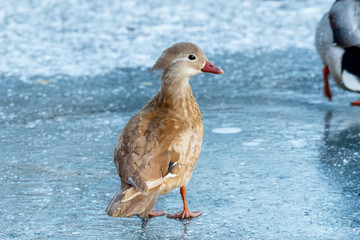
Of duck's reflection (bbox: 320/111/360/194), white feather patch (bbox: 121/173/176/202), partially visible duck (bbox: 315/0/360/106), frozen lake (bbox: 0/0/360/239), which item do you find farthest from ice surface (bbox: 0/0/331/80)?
white feather patch (bbox: 121/173/176/202)

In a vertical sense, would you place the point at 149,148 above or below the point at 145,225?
above

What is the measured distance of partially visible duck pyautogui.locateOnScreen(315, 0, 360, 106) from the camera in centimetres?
567

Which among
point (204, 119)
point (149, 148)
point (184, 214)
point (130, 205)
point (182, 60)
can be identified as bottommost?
point (204, 119)

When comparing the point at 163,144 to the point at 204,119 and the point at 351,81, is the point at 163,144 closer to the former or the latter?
the point at 204,119

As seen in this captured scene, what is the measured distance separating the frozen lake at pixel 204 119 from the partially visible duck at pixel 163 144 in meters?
0.23

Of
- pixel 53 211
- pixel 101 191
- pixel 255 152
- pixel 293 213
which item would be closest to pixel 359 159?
pixel 255 152

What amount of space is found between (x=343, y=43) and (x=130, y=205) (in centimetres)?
324

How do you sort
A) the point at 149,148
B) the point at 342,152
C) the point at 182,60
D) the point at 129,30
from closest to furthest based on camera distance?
the point at 149,148, the point at 182,60, the point at 342,152, the point at 129,30

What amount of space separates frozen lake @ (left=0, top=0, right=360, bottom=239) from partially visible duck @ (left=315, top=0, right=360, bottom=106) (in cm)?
24

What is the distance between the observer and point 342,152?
4.58 m

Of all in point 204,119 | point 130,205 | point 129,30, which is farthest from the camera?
point 129,30

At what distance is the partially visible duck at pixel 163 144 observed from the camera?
10.4ft

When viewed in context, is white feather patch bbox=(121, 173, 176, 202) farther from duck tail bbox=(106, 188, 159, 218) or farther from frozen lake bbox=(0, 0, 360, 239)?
frozen lake bbox=(0, 0, 360, 239)

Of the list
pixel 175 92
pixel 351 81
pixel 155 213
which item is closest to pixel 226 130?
pixel 351 81
